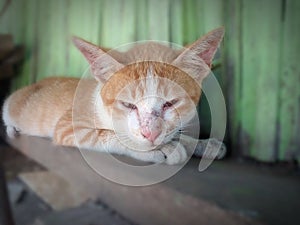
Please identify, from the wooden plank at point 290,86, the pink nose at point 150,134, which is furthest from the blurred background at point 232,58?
the pink nose at point 150,134

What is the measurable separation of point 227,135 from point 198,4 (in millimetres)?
307

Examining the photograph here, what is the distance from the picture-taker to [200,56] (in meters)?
0.75

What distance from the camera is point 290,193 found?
31.4 inches

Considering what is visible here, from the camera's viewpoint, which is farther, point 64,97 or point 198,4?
point 64,97

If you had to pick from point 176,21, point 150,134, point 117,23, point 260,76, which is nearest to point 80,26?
point 117,23

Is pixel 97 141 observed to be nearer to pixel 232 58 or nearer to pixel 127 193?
pixel 127 193

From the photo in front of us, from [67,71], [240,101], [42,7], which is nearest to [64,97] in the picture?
[67,71]

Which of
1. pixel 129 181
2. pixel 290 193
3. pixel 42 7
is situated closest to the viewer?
pixel 290 193

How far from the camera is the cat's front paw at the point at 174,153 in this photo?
87 cm

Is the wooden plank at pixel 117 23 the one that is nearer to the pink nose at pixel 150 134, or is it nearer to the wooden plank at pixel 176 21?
Result: the wooden plank at pixel 176 21

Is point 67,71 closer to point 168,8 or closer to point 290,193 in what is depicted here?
point 168,8

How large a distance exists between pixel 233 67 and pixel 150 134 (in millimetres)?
277

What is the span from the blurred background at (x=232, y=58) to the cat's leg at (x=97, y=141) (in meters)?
0.09

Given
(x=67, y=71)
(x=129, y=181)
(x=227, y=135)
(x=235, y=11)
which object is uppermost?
(x=235, y=11)
